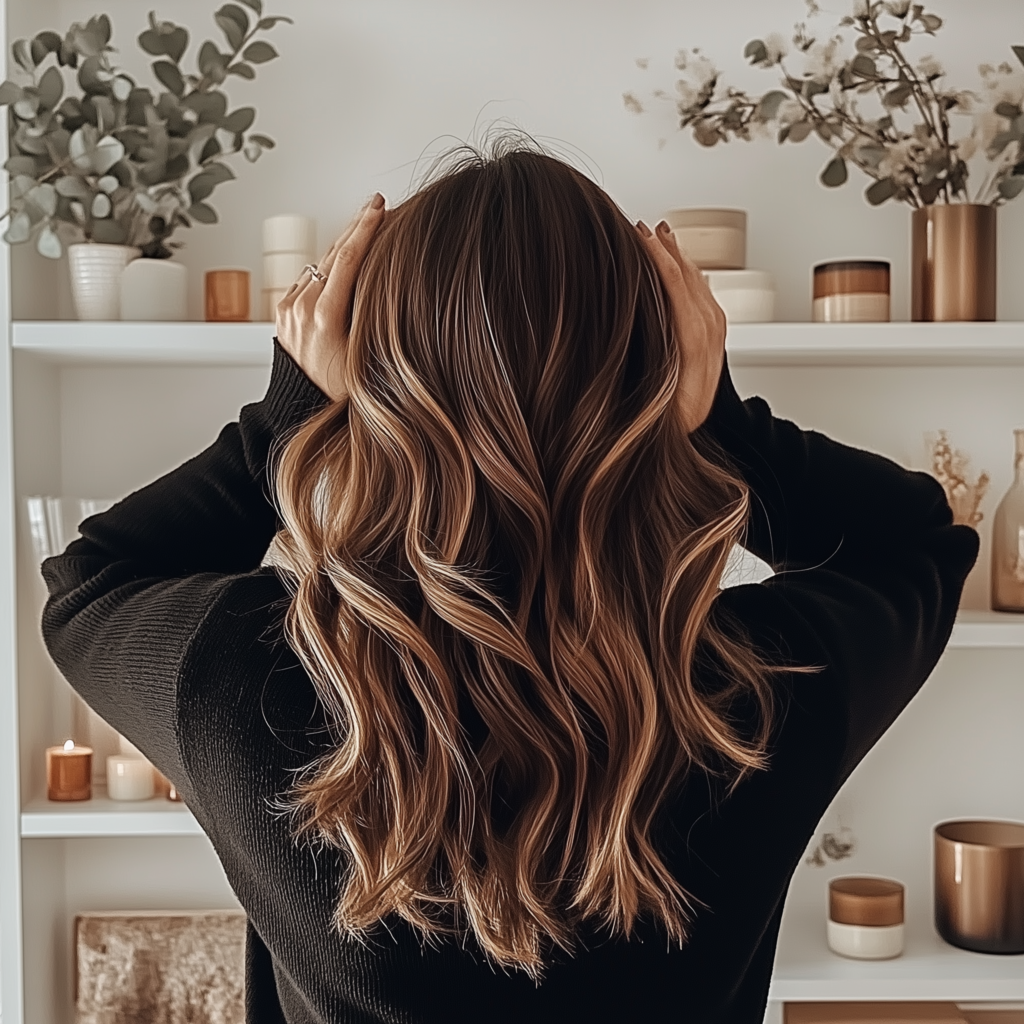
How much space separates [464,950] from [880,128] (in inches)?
44.9

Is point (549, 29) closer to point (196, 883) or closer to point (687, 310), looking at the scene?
point (687, 310)

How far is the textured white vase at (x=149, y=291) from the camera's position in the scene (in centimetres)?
150

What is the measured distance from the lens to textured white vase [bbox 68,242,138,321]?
1.51 m

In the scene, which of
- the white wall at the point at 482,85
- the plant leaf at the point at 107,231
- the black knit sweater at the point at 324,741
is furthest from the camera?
the white wall at the point at 482,85

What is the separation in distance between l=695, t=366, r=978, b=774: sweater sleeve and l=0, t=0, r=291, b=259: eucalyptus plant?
2.63 feet

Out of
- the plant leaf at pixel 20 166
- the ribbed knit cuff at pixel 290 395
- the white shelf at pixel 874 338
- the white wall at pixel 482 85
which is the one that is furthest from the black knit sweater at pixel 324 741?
the white wall at pixel 482 85

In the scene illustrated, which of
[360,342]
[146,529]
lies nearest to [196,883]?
[146,529]

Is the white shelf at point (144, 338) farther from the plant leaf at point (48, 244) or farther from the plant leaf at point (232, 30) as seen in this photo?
the plant leaf at point (232, 30)

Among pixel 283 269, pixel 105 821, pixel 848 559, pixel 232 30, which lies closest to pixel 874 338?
pixel 848 559

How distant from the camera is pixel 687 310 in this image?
2.66 ft

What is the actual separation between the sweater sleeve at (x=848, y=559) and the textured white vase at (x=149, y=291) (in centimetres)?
80

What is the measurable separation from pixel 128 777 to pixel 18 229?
637 mm

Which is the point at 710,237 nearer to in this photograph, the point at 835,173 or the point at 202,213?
the point at 835,173

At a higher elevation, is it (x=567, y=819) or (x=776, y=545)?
(x=776, y=545)
